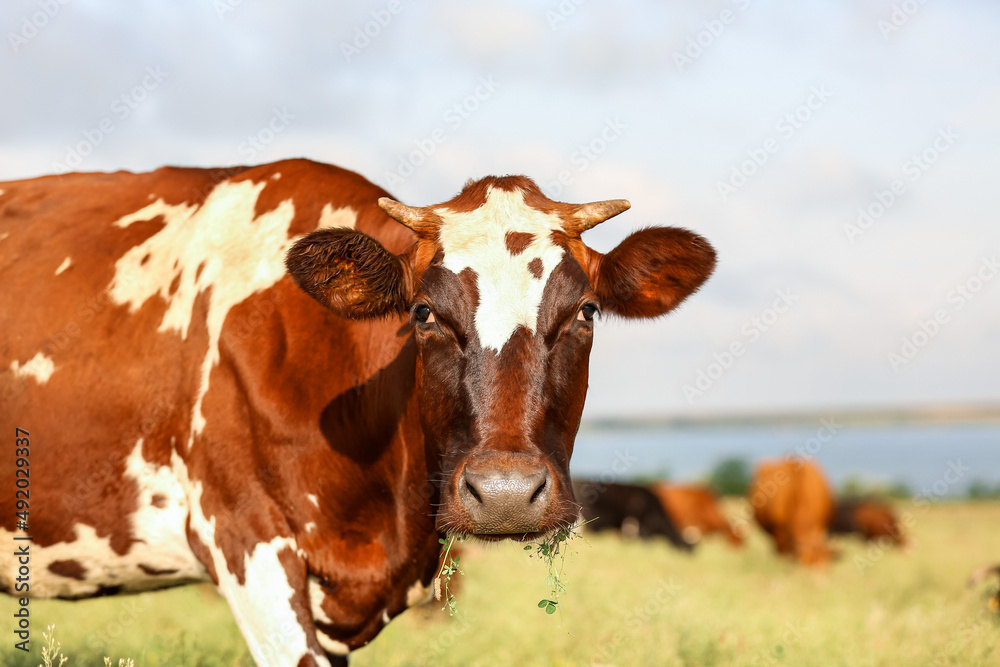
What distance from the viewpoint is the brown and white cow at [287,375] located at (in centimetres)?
381

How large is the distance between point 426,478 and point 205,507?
1021 mm

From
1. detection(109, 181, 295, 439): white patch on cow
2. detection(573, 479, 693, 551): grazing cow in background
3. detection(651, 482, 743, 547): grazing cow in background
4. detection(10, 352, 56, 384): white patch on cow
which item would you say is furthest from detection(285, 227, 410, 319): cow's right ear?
detection(651, 482, 743, 547): grazing cow in background

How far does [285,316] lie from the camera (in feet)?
14.5

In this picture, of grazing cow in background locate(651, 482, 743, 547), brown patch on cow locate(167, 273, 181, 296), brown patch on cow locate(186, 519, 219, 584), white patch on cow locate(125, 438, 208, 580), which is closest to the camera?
brown patch on cow locate(186, 519, 219, 584)

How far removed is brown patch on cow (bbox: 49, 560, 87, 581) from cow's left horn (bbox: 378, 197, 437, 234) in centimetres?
234

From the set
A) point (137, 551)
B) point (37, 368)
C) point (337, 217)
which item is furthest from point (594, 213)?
point (37, 368)

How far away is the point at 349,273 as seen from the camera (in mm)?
4113

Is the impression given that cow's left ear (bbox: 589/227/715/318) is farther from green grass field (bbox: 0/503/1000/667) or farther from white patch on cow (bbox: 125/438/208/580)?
green grass field (bbox: 0/503/1000/667)

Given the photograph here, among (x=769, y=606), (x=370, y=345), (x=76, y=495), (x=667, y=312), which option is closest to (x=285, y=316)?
(x=370, y=345)

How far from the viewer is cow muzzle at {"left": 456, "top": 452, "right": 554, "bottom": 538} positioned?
3.26 metres

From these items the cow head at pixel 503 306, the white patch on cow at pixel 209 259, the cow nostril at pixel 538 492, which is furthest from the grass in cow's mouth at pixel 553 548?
the white patch on cow at pixel 209 259

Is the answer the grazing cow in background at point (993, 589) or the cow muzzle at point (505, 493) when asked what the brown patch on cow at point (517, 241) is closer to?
the cow muzzle at point (505, 493)

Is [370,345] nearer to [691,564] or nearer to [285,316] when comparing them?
[285,316]

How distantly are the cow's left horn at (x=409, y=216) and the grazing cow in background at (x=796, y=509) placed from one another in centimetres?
1547
